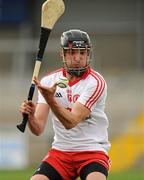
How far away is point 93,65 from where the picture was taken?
2503 cm

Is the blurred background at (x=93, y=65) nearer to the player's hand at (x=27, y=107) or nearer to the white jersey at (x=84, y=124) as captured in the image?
the white jersey at (x=84, y=124)

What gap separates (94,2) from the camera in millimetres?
29203

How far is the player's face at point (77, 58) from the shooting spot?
825 cm

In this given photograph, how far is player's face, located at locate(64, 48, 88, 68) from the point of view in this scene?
8.25m

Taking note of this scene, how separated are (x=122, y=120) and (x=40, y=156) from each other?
2.30 meters

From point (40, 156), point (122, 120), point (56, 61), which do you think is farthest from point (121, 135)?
point (56, 61)

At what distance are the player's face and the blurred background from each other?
11.6 m

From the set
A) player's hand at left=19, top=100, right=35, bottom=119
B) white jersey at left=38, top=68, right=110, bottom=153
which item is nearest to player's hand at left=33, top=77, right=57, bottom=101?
player's hand at left=19, top=100, right=35, bottom=119

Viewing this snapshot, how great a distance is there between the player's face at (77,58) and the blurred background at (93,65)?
1158cm

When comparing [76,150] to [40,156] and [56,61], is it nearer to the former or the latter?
[40,156]

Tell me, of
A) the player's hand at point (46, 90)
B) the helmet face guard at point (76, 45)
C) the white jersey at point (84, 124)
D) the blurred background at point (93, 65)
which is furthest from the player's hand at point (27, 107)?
the blurred background at point (93, 65)

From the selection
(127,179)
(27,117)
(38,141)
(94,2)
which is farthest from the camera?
(94,2)

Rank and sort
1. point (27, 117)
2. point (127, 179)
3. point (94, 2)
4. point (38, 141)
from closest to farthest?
point (27, 117) → point (127, 179) → point (38, 141) → point (94, 2)

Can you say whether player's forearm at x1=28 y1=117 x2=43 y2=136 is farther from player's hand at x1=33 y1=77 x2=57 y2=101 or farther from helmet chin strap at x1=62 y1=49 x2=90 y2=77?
player's hand at x1=33 y1=77 x2=57 y2=101
